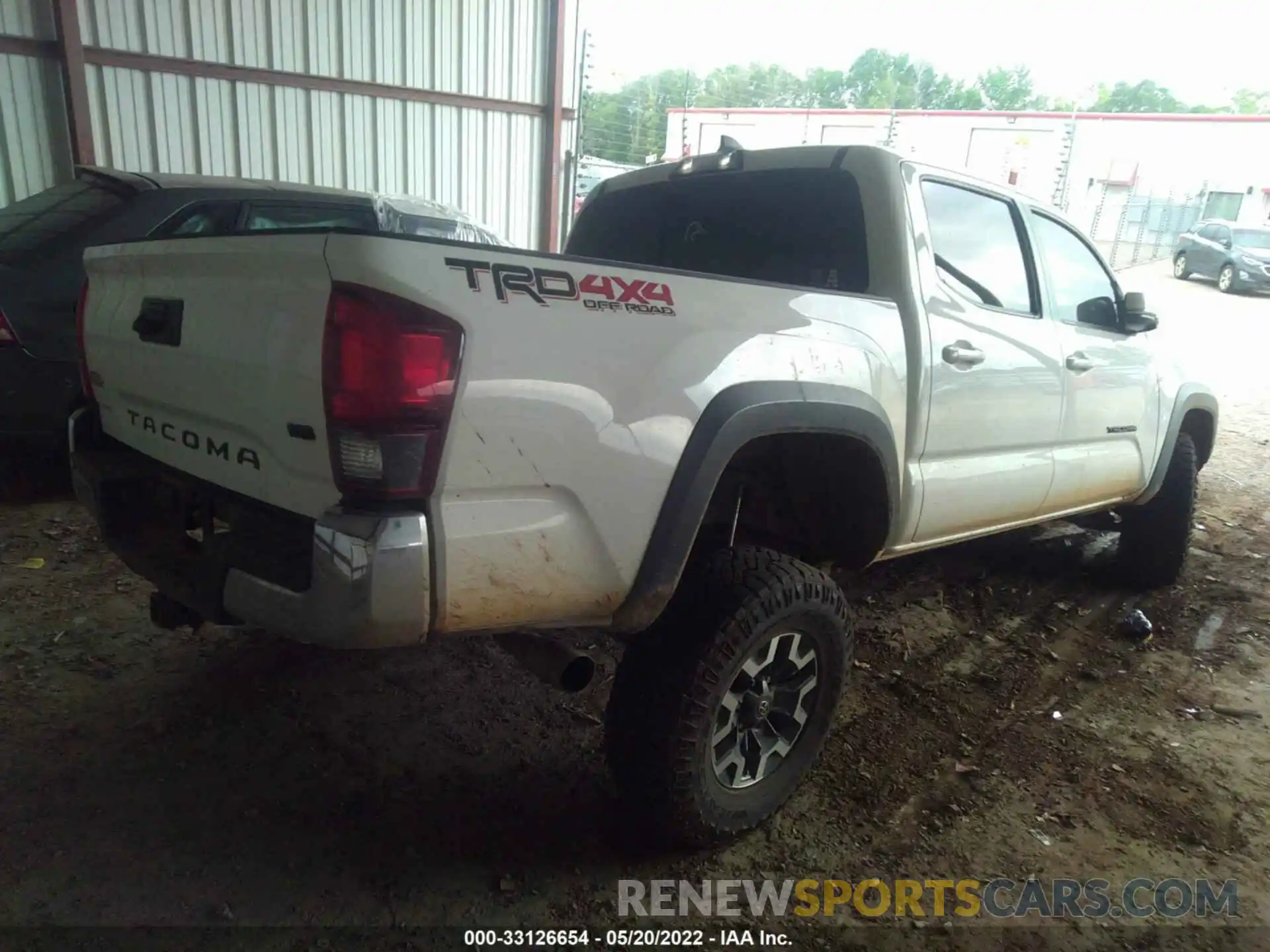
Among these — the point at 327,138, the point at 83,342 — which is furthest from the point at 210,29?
the point at 83,342

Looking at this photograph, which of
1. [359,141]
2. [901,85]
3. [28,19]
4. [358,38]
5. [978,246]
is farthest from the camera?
[901,85]

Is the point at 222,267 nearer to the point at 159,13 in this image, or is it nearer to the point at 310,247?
the point at 310,247

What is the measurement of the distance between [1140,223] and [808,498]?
25.0 m

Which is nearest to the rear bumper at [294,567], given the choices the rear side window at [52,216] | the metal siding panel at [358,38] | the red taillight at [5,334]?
the red taillight at [5,334]

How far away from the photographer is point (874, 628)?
3805 millimetres

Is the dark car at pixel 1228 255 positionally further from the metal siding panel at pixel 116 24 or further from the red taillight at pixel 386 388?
the red taillight at pixel 386 388

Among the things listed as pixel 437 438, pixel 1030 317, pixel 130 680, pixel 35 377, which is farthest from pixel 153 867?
pixel 1030 317

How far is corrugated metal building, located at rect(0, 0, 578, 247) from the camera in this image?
749cm

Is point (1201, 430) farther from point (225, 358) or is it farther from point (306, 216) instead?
point (306, 216)

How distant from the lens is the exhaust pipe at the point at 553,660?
1.93 meters

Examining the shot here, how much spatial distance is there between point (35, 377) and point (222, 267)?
303 centimetres

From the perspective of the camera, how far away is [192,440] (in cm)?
207

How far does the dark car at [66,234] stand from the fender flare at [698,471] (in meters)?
2.32

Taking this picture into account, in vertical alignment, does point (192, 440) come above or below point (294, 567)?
above
